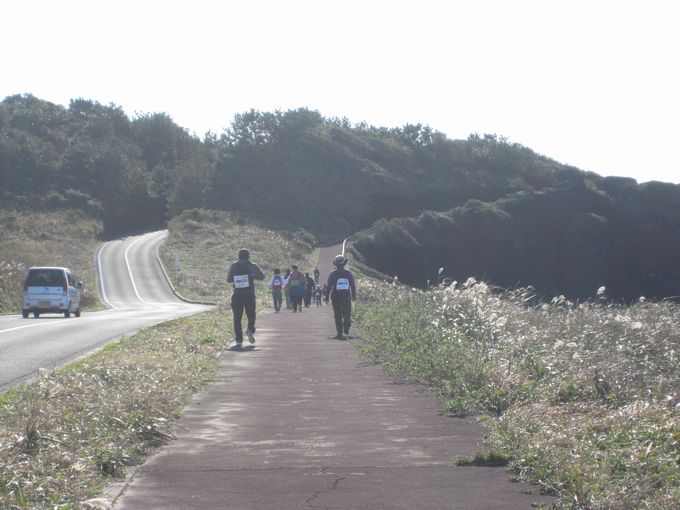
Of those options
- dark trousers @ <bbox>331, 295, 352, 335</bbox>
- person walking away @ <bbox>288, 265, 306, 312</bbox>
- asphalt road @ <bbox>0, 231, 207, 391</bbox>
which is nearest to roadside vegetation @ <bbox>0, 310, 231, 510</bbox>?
asphalt road @ <bbox>0, 231, 207, 391</bbox>

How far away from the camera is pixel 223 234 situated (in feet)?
251

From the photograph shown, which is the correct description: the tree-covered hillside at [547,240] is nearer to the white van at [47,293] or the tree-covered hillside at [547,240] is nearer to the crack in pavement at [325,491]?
the white van at [47,293]

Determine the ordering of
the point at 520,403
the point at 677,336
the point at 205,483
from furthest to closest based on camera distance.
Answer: the point at 677,336, the point at 520,403, the point at 205,483

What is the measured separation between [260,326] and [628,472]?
1654 centimetres

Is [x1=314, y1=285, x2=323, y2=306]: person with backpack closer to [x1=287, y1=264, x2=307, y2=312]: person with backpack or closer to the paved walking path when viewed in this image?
[x1=287, y1=264, x2=307, y2=312]: person with backpack

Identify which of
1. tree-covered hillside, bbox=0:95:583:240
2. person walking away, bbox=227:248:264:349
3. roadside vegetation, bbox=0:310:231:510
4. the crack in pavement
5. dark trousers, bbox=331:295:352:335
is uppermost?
tree-covered hillside, bbox=0:95:583:240

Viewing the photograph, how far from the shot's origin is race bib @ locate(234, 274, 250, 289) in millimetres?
17016

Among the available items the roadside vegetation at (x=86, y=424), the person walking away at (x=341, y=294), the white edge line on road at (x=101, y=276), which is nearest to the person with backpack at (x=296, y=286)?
the person walking away at (x=341, y=294)

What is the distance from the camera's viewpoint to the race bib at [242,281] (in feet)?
55.8

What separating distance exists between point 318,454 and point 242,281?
9889mm

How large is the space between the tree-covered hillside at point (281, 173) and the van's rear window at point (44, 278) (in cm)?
5545

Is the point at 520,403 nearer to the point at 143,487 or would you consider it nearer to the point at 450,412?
the point at 450,412

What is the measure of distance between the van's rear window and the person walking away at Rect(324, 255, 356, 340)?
49.7 feet

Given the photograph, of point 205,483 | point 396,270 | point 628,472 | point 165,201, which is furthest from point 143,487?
point 165,201
